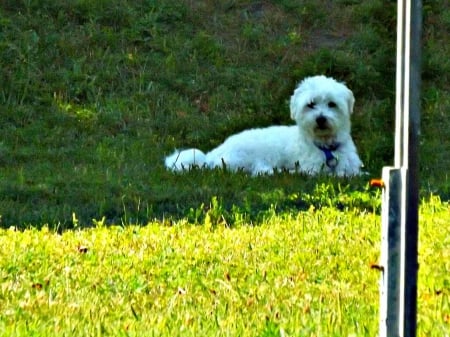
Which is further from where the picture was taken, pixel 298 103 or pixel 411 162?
pixel 298 103

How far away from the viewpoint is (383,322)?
10.9ft

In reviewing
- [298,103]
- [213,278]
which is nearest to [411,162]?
[213,278]

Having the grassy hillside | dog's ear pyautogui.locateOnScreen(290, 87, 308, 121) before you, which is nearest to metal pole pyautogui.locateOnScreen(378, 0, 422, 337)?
the grassy hillside

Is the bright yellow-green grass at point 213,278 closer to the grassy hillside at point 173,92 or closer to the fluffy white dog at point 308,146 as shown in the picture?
the grassy hillside at point 173,92

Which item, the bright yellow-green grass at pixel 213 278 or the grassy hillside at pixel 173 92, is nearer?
the bright yellow-green grass at pixel 213 278

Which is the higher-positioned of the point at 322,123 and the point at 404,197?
the point at 322,123

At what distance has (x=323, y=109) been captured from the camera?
11688mm

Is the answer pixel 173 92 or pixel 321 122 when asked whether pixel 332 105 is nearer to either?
pixel 321 122

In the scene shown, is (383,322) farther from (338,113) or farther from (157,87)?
(157,87)

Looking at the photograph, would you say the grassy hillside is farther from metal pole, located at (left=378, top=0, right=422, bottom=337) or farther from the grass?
metal pole, located at (left=378, top=0, right=422, bottom=337)

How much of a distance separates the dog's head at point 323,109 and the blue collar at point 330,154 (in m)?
0.07

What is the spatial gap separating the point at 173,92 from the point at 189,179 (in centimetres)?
578

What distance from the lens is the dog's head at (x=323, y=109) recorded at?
11656 mm

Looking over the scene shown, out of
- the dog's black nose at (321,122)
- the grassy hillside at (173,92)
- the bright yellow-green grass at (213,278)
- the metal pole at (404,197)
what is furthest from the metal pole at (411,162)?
the dog's black nose at (321,122)
